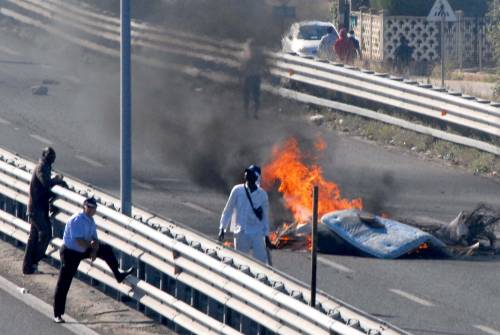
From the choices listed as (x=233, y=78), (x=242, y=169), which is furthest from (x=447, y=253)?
(x=233, y=78)

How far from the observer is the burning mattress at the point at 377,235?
17.9 meters

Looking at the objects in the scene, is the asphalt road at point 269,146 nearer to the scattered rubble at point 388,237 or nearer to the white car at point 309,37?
the scattered rubble at point 388,237

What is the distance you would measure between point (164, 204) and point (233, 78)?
20.8 ft

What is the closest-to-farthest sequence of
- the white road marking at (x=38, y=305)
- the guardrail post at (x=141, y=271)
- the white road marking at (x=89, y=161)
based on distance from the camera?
the white road marking at (x=38, y=305) < the guardrail post at (x=141, y=271) < the white road marking at (x=89, y=161)

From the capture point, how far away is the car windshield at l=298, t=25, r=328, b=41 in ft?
126

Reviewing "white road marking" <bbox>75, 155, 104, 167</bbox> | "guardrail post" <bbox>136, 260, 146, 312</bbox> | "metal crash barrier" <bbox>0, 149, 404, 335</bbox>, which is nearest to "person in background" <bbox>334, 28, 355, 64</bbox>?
"white road marking" <bbox>75, 155, 104, 167</bbox>

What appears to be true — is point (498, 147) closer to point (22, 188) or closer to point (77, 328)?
point (22, 188)

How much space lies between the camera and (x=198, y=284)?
13711mm

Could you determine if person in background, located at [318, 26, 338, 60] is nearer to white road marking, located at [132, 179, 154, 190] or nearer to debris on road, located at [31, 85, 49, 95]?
debris on road, located at [31, 85, 49, 95]

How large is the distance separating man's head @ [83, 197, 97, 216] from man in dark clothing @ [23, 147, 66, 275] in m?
1.78

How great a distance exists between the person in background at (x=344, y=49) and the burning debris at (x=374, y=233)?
1376 centimetres

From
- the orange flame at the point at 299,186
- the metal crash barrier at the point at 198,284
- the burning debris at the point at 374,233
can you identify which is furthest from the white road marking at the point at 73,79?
the metal crash barrier at the point at 198,284

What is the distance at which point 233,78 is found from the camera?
26.9 meters

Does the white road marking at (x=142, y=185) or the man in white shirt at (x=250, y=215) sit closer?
the man in white shirt at (x=250, y=215)
